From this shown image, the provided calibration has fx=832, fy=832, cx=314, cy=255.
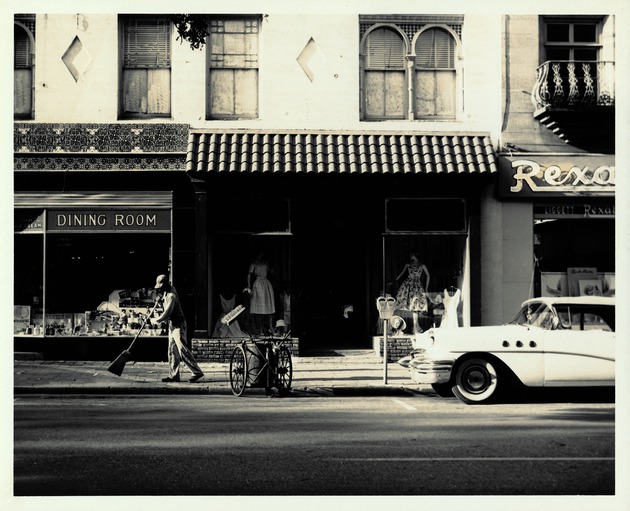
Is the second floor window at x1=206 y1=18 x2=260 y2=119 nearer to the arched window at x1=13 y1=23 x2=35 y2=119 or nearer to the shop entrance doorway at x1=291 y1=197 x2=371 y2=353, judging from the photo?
the shop entrance doorway at x1=291 y1=197 x2=371 y2=353

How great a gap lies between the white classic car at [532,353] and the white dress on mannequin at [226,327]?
5.28m

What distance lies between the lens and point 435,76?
17.0m

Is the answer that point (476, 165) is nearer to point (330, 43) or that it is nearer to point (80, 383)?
point (330, 43)

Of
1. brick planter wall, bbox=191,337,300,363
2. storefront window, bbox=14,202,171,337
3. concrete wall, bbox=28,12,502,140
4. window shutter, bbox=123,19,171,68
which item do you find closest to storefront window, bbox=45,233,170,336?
storefront window, bbox=14,202,171,337

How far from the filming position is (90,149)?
1616 cm

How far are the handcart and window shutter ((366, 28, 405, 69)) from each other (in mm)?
6858

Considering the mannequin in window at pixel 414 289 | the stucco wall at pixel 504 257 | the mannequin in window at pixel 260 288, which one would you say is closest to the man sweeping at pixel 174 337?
the mannequin in window at pixel 260 288

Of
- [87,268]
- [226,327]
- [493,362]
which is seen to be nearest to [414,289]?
[226,327]

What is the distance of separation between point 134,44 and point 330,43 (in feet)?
12.8

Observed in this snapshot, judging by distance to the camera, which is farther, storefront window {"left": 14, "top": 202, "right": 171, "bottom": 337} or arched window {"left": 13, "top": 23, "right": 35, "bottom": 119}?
arched window {"left": 13, "top": 23, "right": 35, "bottom": 119}

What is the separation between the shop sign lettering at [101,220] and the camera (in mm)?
16141

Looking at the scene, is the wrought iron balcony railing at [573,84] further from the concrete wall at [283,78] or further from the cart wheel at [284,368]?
the cart wheel at [284,368]

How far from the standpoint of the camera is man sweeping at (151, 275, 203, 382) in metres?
13.6

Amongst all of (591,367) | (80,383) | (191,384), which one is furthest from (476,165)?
(80,383)
